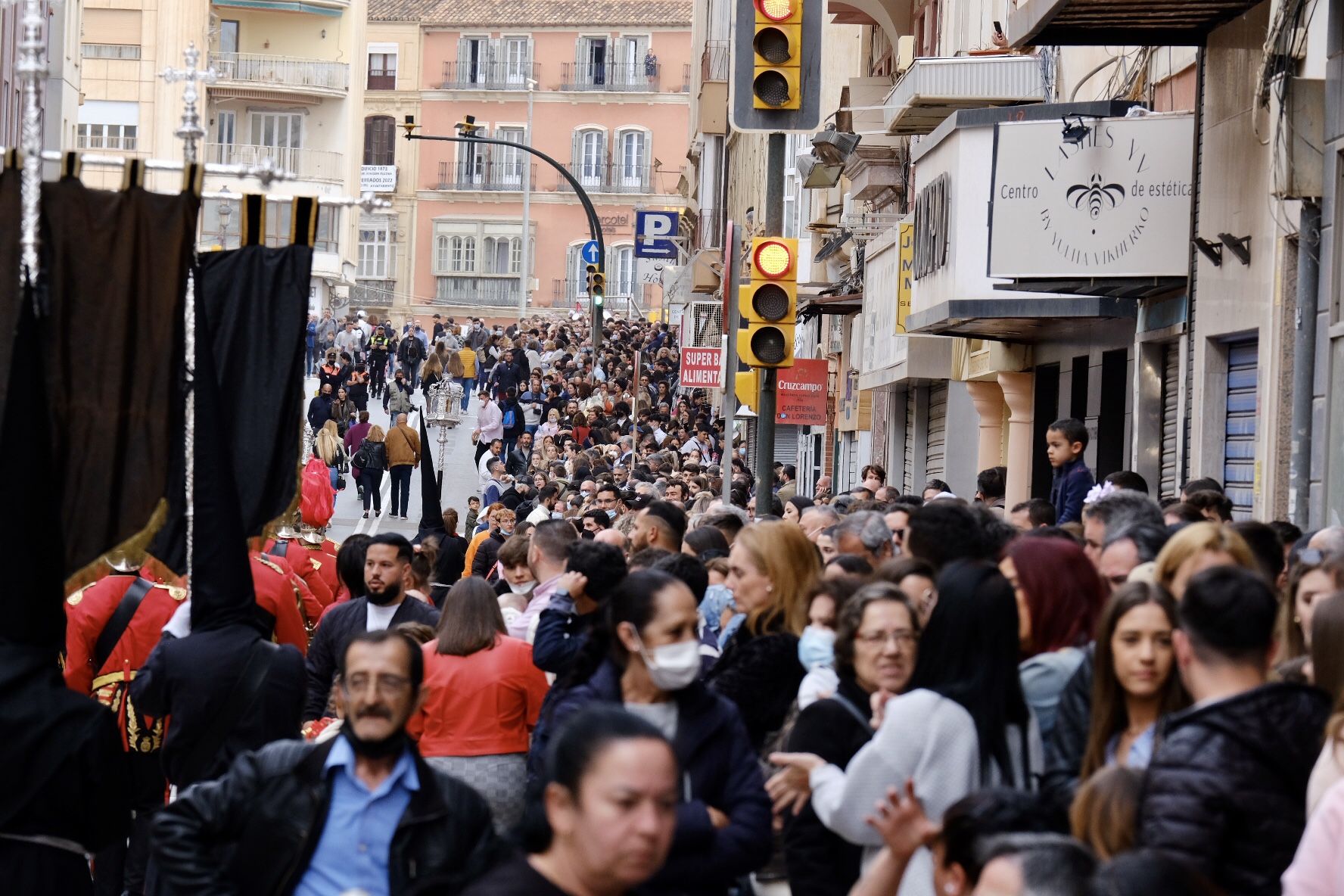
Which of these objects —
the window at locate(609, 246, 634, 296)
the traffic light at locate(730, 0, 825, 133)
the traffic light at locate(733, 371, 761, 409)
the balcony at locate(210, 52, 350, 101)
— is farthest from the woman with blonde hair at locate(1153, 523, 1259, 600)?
the window at locate(609, 246, 634, 296)

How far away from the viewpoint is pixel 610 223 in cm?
9300

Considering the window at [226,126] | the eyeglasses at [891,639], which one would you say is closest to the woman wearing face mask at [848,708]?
the eyeglasses at [891,639]

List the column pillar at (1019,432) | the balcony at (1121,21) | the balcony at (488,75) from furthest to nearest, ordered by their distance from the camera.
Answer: the balcony at (488,75), the column pillar at (1019,432), the balcony at (1121,21)

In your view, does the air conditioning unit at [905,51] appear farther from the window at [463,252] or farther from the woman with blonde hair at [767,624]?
the window at [463,252]

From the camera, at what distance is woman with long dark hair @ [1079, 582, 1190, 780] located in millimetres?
5402

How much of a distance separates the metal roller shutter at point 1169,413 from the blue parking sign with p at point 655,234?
2426 cm

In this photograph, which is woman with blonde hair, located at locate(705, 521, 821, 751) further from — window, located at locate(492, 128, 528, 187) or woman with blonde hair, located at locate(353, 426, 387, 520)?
window, located at locate(492, 128, 528, 187)

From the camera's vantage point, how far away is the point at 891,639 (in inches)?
232

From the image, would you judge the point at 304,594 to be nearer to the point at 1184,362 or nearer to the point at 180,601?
the point at 180,601

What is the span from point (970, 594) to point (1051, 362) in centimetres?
1630

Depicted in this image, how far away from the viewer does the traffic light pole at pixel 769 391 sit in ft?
44.1

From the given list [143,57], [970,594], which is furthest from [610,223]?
[970,594]

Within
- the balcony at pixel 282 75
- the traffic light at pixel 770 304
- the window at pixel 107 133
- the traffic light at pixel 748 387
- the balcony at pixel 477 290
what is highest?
the balcony at pixel 282 75

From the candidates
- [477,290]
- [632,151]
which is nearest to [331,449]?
[477,290]
